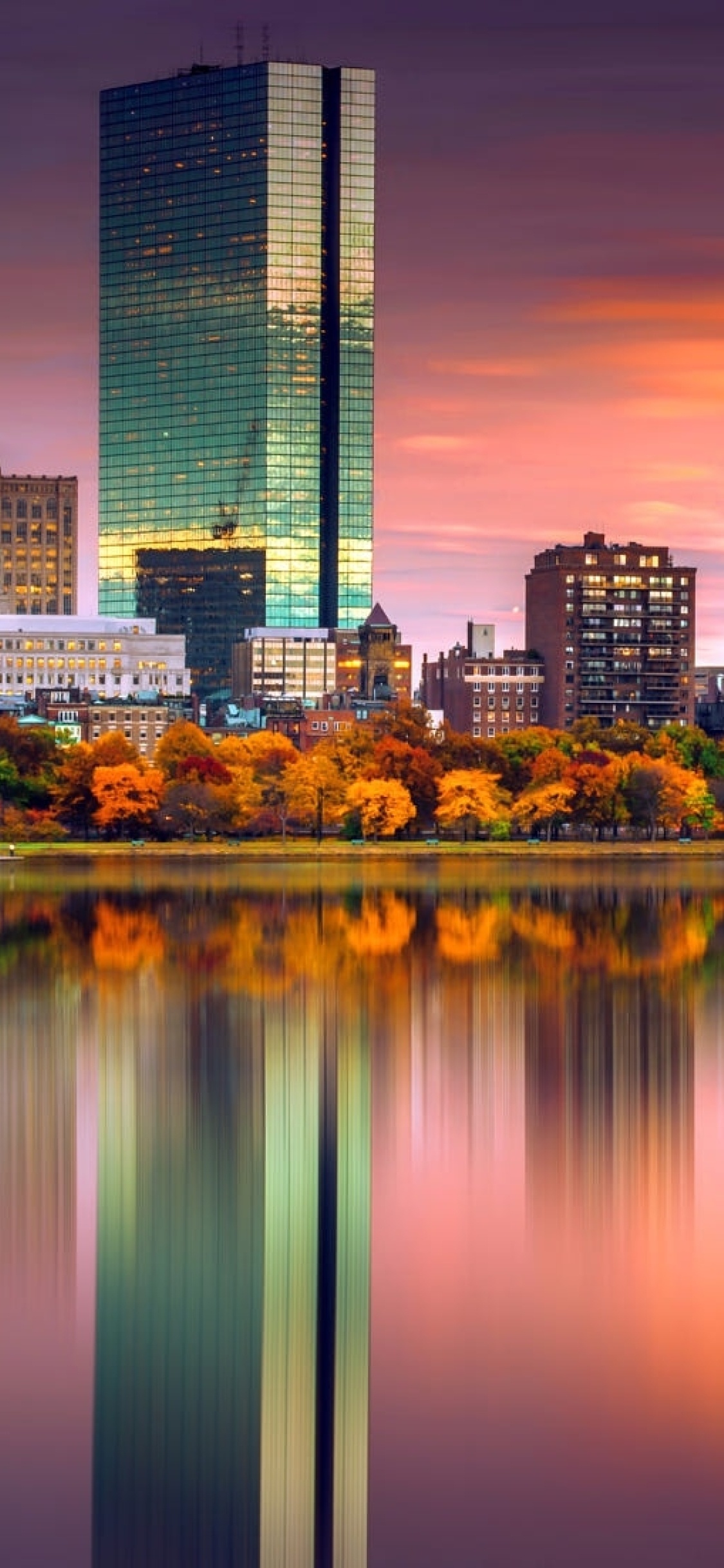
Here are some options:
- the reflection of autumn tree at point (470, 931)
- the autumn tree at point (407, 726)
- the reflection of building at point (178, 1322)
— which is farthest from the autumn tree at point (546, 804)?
the reflection of building at point (178, 1322)

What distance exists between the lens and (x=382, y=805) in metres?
139

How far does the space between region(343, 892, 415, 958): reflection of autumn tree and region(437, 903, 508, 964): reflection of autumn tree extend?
1.19m

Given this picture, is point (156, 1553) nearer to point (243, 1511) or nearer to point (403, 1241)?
point (243, 1511)

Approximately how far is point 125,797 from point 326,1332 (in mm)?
110520

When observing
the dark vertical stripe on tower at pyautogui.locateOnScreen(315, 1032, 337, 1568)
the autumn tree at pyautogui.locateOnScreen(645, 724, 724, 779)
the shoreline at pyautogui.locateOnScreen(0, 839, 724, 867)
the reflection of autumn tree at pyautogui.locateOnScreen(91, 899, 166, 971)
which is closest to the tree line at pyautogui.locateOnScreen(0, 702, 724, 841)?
the shoreline at pyautogui.locateOnScreen(0, 839, 724, 867)

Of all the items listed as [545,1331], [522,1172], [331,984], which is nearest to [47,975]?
[331,984]

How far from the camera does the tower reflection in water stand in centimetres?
2353

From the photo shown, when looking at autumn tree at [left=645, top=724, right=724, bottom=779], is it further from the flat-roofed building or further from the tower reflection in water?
the tower reflection in water

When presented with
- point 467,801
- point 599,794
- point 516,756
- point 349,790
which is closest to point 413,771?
point 467,801

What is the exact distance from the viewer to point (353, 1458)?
80.6 feet

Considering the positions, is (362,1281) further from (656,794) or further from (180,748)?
(180,748)

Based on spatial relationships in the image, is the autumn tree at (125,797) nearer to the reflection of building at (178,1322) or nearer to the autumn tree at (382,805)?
the autumn tree at (382,805)

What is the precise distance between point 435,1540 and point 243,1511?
2.12 m

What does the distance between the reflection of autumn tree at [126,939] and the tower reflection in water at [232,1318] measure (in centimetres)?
2252
